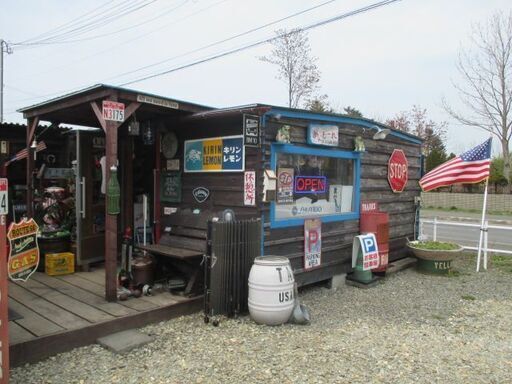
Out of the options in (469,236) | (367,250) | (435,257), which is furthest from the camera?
(469,236)

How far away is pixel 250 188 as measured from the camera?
553 centimetres

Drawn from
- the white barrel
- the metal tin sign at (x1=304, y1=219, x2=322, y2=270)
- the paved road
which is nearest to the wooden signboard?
the metal tin sign at (x1=304, y1=219, x2=322, y2=270)

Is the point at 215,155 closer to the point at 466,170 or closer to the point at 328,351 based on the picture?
the point at 328,351

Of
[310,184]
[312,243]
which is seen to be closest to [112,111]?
[310,184]

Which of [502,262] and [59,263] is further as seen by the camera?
[502,262]

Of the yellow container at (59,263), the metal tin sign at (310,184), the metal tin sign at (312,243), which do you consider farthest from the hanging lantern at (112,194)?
the metal tin sign at (312,243)

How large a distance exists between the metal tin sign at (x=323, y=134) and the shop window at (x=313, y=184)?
4.8 inches

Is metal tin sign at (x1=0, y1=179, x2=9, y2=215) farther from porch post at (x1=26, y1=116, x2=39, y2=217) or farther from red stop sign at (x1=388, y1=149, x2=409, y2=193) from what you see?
red stop sign at (x1=388, y1=149, x2=409, y2=193)

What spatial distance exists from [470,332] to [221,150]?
3.70m

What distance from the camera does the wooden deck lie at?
3.93 meters

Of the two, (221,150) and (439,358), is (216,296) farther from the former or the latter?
(439,358)

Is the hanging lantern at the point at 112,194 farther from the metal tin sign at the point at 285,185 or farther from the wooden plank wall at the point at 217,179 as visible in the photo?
the metal tin sign at the point at 285,185

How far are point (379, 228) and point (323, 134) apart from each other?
6.33 ft

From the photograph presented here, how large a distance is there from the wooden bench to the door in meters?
1.09
